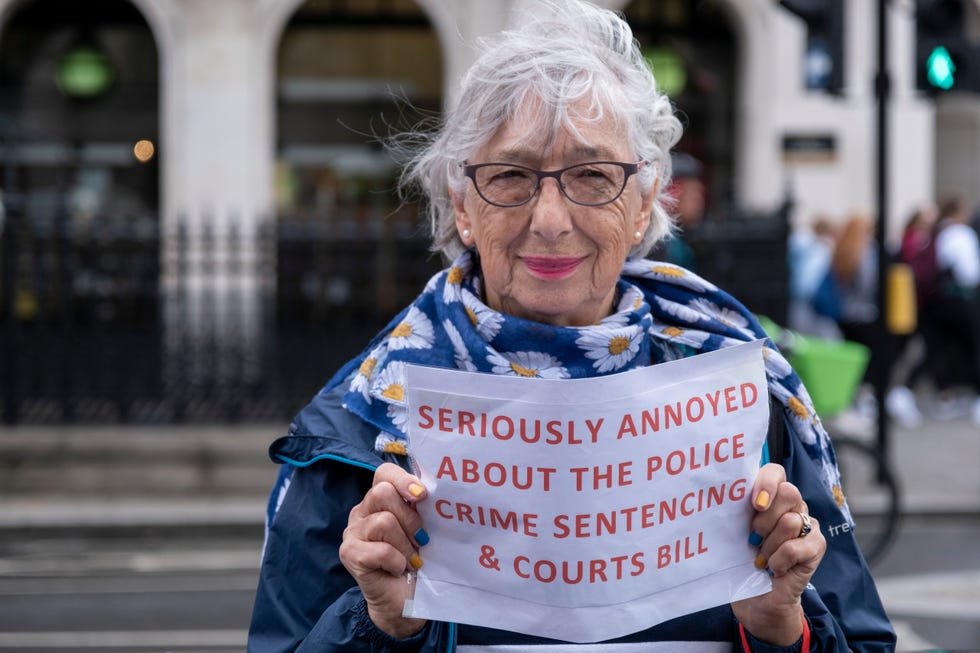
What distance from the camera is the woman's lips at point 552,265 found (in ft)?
6.50

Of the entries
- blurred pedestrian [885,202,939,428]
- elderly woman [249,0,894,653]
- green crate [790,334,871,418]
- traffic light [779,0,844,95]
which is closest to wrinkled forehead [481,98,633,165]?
elderly woman [249,0,894,653]

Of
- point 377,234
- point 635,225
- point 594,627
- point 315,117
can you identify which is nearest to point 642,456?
point 594,627

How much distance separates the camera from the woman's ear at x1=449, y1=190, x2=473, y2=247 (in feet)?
7.00

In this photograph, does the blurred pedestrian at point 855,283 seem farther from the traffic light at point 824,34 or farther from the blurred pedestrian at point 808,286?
the traffic light at point 824,34

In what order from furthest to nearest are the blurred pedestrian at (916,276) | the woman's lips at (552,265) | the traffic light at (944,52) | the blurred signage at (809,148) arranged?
the blurred signage at (809,148)
the blurred pedestrian at (916,276)
the traffic light at (944,52)
the woman's lips at (552,265)

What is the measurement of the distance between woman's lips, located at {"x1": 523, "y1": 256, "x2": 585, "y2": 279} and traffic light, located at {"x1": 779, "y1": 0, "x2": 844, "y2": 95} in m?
7.12

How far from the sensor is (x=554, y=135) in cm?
196

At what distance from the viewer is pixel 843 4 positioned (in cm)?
872

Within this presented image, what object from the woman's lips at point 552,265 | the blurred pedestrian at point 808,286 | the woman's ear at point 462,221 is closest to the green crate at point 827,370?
the blurred pedestrian at point 808,286

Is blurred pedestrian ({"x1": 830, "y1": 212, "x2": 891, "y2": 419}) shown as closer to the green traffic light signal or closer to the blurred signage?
the green traffic light signal

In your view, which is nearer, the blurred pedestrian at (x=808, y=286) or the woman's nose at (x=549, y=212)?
the woman's nose at (x=549, y=212)

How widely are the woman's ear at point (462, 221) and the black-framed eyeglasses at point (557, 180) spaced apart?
0.43 feet

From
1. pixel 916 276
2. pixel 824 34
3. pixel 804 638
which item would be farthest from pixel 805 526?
pixel 916 276

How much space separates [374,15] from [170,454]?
895 centimetres
